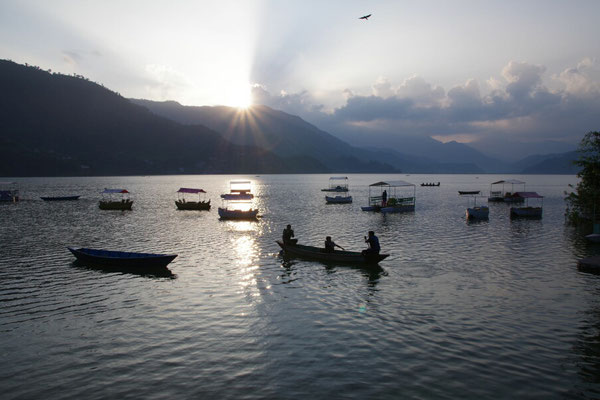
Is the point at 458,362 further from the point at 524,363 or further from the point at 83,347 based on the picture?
the point at 83,347

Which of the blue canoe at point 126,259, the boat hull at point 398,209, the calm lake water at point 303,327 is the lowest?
the calm lake water at point 303,327

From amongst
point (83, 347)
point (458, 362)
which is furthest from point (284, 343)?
point (83, 347)

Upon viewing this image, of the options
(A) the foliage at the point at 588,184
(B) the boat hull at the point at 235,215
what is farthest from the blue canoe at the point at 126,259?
(A) the foliage at the point at 588,184

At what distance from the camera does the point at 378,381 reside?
13.1m

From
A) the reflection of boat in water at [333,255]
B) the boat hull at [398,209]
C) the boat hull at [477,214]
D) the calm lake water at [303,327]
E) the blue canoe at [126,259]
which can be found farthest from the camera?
the boat hull at [398,209]

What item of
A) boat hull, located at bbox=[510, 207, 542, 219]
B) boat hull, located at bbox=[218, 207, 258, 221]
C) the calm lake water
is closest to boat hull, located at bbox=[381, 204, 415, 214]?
boat hull, located at bbox=[510, 207, 542, 219]

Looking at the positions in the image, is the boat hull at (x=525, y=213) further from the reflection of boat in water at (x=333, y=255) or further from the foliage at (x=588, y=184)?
the reflection of boat in water at (x=333, y=255)

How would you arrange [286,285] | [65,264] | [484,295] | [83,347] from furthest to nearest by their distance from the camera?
[65,264] → [286,285] → [484,295] → [83,347]

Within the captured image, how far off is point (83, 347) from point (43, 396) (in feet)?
11.7

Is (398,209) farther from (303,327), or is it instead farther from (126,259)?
(303,327)

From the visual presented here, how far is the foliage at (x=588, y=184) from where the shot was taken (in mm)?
44844

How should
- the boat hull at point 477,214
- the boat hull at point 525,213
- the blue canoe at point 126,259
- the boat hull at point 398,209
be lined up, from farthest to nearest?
the boat hull at point 398,209, the boat hull at point 525,213, the boat hull at point 477,214, the blue canoe at point 126,259

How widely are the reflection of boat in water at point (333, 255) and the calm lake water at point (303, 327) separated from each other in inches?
33.2

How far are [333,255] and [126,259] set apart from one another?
1670cm
